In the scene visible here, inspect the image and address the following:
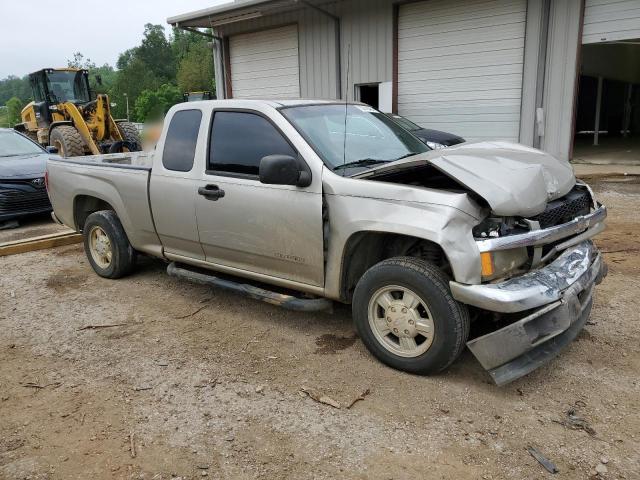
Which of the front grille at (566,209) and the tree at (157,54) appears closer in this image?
the front grille at (566,209)

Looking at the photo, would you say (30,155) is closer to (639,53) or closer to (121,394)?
(121,394)

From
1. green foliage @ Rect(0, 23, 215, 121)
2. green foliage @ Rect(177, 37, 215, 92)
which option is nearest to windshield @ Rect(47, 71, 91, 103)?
green foliage @ Rect(0, 23, 215, 121)

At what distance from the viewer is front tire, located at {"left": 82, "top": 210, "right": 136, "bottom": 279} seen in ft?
18.5

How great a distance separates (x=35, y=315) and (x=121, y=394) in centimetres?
203

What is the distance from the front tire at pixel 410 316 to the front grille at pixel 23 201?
24.5 feet

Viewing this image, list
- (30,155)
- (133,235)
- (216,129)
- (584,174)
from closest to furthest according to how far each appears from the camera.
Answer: (216,129), (133,235), (30,155), (584,174)

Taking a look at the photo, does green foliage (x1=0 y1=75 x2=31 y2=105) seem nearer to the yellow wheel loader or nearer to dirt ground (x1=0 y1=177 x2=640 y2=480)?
the yellow wheel loader

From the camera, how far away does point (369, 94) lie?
48.5 feet

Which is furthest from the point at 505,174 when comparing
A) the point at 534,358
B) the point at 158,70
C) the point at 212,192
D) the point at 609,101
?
the point at 158,70

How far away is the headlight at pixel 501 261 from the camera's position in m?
3.16

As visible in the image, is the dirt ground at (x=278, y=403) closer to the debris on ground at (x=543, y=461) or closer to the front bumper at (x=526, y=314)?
the debris on ground at (x=543, y=461)

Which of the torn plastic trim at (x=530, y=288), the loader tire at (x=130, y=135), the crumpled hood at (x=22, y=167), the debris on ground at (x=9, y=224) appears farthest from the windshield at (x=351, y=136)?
the loader tire at (x=130, y=135)

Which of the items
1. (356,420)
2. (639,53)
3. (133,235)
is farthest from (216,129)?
(639,53)

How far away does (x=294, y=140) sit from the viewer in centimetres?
399
